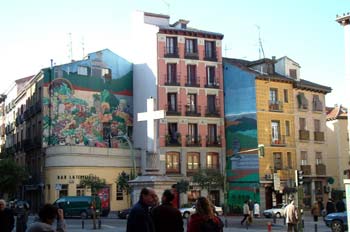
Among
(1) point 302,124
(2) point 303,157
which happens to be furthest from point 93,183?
(1) point 302,124

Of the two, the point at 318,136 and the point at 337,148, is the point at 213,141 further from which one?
the point at 337,148

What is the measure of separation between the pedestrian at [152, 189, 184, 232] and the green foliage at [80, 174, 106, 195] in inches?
1653

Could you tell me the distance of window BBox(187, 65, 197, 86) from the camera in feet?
184

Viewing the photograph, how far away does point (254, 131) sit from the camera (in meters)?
54.2

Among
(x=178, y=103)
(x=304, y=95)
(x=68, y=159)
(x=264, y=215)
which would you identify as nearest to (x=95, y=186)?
(x=68, y=159)

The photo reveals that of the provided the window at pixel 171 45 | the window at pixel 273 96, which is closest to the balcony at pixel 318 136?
the window at pixel 273 96

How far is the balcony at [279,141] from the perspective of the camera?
2179 inches

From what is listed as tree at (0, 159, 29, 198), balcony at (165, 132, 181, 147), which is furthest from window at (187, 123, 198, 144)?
tree at (0, 159, 29, 198)

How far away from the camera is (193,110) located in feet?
183

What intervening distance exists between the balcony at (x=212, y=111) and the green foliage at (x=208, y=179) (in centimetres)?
622

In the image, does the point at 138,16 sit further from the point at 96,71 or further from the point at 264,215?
the point at 264,215

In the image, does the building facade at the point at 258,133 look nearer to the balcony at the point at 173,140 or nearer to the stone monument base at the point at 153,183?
the balcony at the point at 173,140

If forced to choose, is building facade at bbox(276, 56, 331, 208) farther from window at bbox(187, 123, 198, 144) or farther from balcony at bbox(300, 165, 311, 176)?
window at bbox(187, 123, 198, 144)

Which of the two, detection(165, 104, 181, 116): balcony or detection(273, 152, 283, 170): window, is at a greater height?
detection(165, 104, 181, 116): balcony
